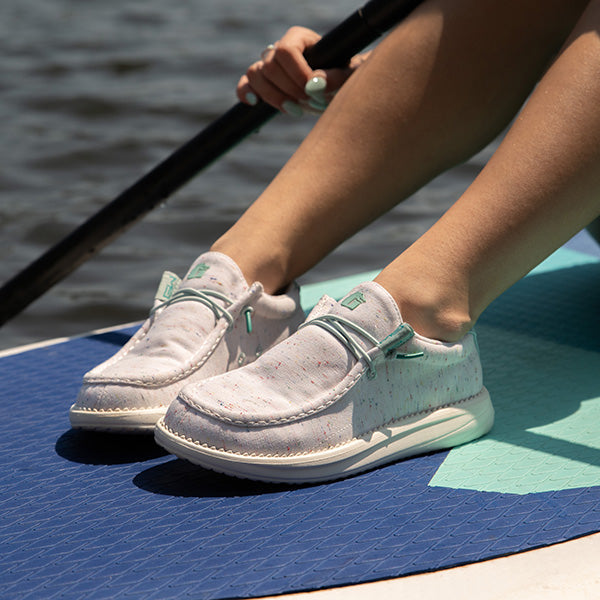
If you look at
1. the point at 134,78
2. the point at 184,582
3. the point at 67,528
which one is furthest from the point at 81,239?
the point at 134,78

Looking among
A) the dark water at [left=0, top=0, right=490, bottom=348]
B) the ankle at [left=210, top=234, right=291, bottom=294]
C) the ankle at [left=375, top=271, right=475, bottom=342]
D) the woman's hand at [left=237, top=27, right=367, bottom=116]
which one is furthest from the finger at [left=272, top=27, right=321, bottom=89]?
the dark water at [left=0, top=0, right=490, bottom=348]

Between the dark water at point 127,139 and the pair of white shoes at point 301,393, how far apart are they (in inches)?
47.5

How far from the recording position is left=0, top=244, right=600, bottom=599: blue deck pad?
0.66m

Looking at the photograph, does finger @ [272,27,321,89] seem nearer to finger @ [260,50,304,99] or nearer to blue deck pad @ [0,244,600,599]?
finger @ [260,50,304,99]

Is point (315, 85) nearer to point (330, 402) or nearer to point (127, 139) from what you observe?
point (330, 402)

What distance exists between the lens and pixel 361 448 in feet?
2.56

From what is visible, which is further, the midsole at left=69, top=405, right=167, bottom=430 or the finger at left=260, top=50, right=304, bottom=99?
the finger at left=260, top=50, right=304, bottom=99

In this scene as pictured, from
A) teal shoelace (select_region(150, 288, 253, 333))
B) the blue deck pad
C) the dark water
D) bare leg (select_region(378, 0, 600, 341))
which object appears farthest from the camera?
the dark water

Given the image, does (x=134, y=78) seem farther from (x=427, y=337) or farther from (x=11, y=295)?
(x=427, y=337)

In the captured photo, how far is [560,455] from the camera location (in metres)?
0.81

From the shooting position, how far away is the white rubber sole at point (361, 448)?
0.75 m

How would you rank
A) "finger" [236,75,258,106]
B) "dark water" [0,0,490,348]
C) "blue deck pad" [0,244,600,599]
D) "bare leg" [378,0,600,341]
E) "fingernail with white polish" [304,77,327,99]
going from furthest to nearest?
"dark water" [0,0,490,348]
"finger" [236,75,258,106]
"fingernail with white polish" [304,77,327,99]
"bare leg" [378,0,600,341]
"blue deck pad" [0,244,600,599]

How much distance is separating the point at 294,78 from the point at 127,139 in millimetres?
2411

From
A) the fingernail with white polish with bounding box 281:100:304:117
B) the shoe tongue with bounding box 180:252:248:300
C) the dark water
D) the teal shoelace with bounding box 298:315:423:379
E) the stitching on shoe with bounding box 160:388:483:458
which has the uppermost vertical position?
the dark water
